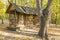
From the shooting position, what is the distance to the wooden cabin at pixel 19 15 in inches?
939

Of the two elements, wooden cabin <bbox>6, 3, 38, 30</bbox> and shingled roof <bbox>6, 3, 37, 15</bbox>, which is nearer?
shingled roof <bbox>6, 3, 37, 15</bbox>

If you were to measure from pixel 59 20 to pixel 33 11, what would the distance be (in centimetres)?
A: 1461

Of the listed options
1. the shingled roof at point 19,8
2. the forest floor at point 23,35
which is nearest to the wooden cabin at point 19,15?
the shingled roof at point 19,8

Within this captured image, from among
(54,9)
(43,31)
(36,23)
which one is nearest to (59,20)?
(54,9)

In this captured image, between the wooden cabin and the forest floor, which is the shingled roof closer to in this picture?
the wooden cabin

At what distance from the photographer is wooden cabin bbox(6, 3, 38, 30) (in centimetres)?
2386

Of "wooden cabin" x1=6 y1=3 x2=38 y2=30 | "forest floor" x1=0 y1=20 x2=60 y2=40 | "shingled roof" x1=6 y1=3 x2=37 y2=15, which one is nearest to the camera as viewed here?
"forest floor" x1=0 y1=20 x2=60 y2=40

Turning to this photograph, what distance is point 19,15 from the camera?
27.5 metres

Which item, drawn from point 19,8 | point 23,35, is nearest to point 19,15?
point 19,8

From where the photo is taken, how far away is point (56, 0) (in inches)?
1293

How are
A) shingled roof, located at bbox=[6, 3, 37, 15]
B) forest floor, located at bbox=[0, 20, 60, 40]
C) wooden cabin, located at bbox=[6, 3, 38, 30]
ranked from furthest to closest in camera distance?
wooden cabin, located at bbox=[6, 3, 38, 30], shingled roof, located at bbox=[6, 3, 37, 15], forest floor, located at bbox=[0, 20, 60, 40]

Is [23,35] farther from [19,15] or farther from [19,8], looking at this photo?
[19,15]

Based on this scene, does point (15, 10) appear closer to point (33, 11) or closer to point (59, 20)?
point (33, 11)

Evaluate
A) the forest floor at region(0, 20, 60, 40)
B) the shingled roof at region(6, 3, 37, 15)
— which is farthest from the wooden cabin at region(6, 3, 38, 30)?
the forest floor at region(0, 20, 60, 40)
